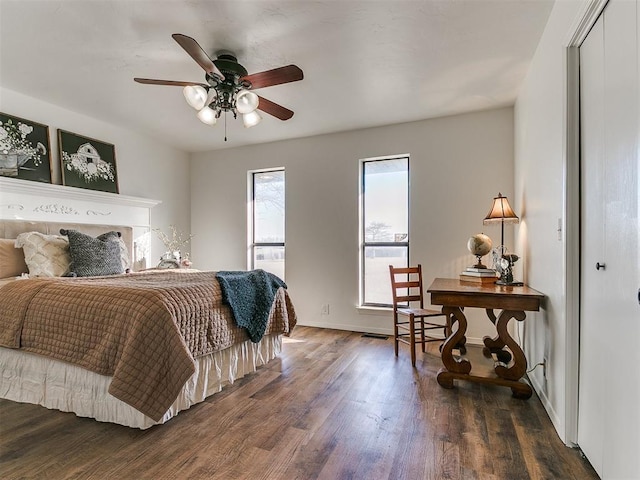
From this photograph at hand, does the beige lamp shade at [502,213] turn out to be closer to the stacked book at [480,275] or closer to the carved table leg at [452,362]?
the stacked book at [480,275]

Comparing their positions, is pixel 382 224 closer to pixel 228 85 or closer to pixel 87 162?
pixel 228 85

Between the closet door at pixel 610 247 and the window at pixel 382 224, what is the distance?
236 cm

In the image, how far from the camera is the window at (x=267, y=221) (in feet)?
15.7

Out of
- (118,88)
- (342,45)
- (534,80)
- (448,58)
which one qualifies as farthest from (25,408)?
(534,80)

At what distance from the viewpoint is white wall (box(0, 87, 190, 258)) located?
3327 mm

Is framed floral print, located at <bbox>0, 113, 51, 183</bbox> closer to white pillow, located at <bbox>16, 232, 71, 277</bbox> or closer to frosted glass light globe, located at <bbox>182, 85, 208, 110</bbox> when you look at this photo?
Result: white pillow, located at <bbox>16, 232, 71, 277</bbox>

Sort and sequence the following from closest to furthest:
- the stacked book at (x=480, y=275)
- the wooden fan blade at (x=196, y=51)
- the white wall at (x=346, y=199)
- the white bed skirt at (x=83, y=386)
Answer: the wooden fan blade at (x=196, y=51), the white bed skirt at (x=83, y=386), the stacked book at (x=480, y=275), the white wall at (x=346, y=199)

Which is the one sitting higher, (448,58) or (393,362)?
(448,58)

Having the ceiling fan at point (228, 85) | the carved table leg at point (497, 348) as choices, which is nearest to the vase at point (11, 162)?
the ceiling fan at point (228, 85)

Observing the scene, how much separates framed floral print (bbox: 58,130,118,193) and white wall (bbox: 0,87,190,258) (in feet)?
0.21

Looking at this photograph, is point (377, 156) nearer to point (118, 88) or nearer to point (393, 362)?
point (393, 362)

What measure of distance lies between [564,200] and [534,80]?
4.16ft

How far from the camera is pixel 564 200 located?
1.81m

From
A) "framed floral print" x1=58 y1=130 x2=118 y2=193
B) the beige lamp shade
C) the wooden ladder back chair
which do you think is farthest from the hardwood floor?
"framed floral print" x1=58 y1=130 x2=118 y2=193
